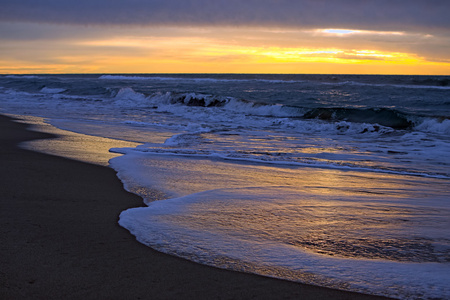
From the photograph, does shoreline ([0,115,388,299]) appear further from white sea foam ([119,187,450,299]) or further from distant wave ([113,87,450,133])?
distant wave ([113,87,450,133])

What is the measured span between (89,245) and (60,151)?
4609mm

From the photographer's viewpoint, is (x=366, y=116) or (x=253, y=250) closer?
(x=253, y=250)

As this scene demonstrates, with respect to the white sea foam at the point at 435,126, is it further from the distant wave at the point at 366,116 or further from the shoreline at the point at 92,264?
the shoreline at the point at 92,264

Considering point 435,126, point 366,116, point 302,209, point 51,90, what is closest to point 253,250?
point 302,209

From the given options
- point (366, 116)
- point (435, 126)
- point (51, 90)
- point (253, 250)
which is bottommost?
point (253, 250)

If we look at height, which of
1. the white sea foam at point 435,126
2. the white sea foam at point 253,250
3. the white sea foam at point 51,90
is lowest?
the white sea foam at point 253,250

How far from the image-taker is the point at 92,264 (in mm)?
2453

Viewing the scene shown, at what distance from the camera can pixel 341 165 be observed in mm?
6680

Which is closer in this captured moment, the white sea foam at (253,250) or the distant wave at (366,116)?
the white sea foam at (253,250)

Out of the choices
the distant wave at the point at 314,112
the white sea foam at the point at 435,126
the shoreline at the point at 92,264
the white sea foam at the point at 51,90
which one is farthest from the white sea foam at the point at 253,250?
the white sea foam at the point at 51,90

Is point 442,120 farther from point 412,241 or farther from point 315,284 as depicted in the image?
point 315,284

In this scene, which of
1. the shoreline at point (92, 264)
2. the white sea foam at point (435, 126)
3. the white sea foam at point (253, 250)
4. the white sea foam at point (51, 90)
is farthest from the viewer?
the white sea foam at point (51, 90)

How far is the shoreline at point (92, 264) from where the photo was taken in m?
2.16

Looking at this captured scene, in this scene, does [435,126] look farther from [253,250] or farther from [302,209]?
[253,250]
